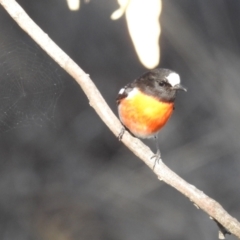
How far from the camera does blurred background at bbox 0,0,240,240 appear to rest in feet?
9.46

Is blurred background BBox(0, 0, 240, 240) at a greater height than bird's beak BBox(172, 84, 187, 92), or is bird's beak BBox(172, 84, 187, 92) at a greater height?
bird's beak BBox(172, 84, 187, 92)

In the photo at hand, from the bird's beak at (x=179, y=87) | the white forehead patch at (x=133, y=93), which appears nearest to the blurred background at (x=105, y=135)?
the white forehead patch at (x=133, y=93)

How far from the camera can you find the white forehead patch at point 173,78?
1716 millimetres

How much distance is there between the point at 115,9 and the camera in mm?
2879

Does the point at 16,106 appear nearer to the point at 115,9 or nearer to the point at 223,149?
the point at 115,9

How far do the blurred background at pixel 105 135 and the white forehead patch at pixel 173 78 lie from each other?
1.19m

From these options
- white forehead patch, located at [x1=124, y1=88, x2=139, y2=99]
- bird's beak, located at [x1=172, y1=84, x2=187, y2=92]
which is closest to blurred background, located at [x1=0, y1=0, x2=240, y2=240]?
white forehead patch, located at [x1=124, y1=88, x2=139, y2=99]

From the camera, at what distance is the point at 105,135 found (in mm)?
3023

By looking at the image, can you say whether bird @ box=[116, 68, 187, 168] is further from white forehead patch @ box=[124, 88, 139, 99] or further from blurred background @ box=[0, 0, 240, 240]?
blurred background @ box=[0, 0, 240, 240]

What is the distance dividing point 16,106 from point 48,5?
2.08ft

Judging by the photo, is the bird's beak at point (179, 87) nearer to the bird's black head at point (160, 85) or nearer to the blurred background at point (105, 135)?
the bird's black head at point (160, 85)

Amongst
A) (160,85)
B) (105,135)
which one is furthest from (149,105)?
(105,135)

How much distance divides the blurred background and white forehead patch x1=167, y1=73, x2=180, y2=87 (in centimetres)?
119

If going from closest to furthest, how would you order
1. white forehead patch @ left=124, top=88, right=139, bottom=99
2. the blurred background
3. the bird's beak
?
1. the bird's beak
2. white forehead patch @ left=124, top=88, right=139, bottom=99
3. the blurred background
